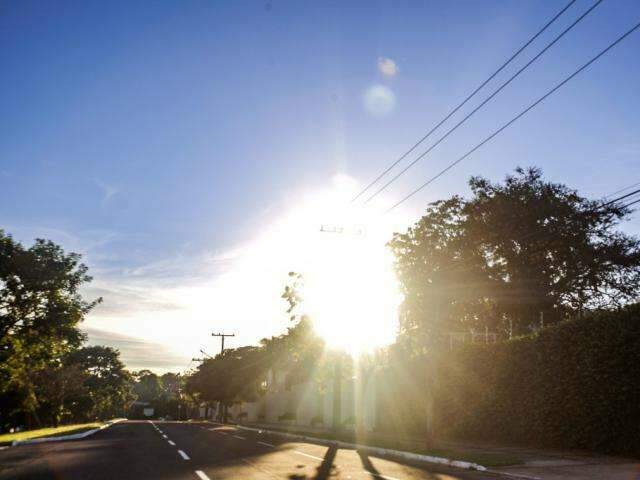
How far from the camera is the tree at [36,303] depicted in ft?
96.7

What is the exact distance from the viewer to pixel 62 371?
184 feet

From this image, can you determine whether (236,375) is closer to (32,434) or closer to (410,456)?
(32,434)

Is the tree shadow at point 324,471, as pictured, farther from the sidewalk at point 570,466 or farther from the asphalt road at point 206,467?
the sidewalk at point 570,466

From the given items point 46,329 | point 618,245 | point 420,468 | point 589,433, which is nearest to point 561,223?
point 618,245

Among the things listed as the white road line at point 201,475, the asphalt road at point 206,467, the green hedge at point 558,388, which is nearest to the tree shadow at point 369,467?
the asphalt road at point 206,467

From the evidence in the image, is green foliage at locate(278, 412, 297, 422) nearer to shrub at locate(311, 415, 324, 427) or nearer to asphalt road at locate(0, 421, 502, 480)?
shrub at locate(311, 415, 324, 427)

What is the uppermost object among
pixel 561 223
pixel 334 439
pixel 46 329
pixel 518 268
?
pixel 561 223

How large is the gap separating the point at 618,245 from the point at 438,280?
27.9 meters

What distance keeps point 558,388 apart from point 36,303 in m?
27.7

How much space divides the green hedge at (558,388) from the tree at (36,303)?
22573mm

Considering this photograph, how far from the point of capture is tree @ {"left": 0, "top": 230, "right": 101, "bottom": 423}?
96.7ft

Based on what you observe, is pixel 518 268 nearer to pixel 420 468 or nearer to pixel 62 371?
pixel 420 468

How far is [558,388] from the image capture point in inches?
707

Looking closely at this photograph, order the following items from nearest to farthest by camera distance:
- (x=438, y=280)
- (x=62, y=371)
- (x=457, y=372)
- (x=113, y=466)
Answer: (x=113, y=466), (x=438, y=280), (x=457, y=372), (x=62, y=371)
